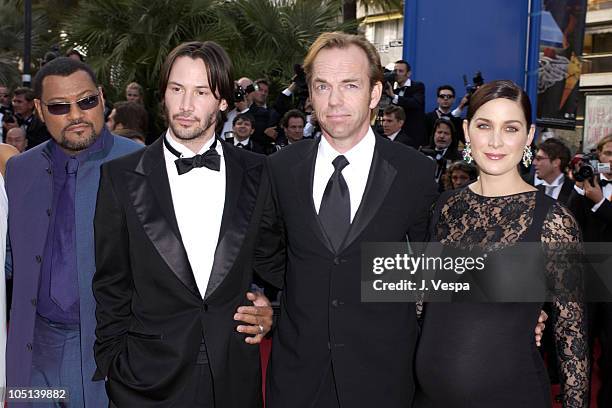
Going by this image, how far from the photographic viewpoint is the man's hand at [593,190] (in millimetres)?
4945

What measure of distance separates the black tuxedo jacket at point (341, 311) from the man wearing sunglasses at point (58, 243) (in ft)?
2.49

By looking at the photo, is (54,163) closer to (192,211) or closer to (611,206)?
(192,211)

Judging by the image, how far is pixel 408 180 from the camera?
2.90 m

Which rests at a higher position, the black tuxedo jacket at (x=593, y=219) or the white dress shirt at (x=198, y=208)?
the white dress shirt at (x=198, y=208)

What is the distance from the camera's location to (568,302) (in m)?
2.63

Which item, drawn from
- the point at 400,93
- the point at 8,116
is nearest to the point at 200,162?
the point at 400,93

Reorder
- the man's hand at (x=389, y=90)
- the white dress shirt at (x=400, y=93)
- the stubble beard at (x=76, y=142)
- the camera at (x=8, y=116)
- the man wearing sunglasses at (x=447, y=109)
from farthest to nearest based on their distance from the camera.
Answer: the camera at (x=8, y=116)
the white dress shirt at (x=400, y=93)
the man's hand at (x=389, y=90)
the man wearing sunglasses at (x=447, y=109)
the stubble beard at (x=76, y=142)

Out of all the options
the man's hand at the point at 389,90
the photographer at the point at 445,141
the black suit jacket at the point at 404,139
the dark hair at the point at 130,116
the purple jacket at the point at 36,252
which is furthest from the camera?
the man's hand at the point at 389,90

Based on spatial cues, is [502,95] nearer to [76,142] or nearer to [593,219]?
[76,142]

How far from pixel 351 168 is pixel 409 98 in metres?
5.67

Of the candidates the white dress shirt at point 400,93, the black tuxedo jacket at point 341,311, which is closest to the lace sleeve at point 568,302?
the black tuxedo jacket at point 341,311

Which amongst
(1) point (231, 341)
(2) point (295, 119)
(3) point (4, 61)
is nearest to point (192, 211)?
(1) point (231, 341)

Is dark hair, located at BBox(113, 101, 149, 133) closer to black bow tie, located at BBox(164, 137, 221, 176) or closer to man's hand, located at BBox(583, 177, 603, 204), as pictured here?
black bow tie, located at BBox(164, 137, 221, 176)

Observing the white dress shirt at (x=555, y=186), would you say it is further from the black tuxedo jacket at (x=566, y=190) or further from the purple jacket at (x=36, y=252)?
the purple jacket at (x=36, y=252)
